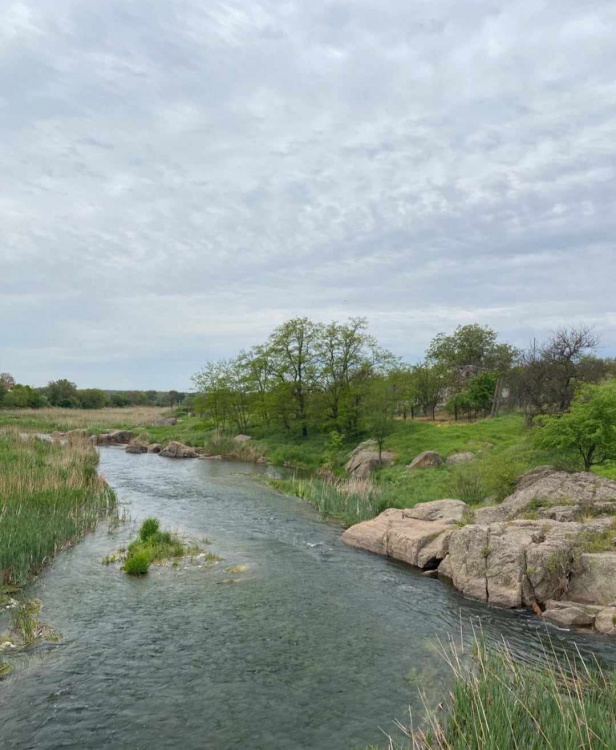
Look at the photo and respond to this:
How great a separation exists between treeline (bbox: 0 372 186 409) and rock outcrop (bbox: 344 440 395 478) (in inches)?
3216

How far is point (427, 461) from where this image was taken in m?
37.7

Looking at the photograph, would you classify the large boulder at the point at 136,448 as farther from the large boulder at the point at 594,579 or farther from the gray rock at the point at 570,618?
the gray rock at the point at 570,618

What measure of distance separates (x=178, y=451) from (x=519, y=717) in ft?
170

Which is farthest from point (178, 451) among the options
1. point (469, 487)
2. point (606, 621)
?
point (606, 621)

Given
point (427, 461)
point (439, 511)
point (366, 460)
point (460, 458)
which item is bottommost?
point (439, 511)

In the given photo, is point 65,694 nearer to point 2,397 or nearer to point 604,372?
point 604,372

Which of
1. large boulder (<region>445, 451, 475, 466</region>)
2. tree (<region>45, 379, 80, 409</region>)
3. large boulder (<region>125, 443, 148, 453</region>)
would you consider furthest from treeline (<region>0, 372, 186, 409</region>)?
large boulder (<region>445, 451, 475, 466</region>)

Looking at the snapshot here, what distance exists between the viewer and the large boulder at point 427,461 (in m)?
37.4

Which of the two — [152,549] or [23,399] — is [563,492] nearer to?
[152,549]

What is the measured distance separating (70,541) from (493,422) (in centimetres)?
3944

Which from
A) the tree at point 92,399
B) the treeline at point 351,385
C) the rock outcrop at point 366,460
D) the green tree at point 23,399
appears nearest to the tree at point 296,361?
the treeline at point 351,385

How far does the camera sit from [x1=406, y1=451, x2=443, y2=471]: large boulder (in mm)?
37438

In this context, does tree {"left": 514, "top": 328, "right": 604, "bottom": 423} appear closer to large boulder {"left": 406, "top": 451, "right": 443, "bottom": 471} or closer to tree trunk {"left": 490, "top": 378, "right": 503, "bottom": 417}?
large boulder {"left": 406, "top": 451, "right": 443, "bottom": 471}

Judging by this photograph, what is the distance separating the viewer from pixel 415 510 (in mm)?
24750
